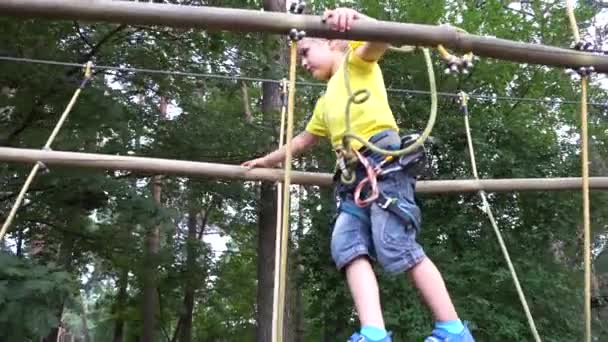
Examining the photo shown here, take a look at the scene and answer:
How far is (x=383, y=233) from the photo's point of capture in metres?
1.81

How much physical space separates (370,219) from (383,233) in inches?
3.4

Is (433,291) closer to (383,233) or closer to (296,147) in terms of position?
(383,233)

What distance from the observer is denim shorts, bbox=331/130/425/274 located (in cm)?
180

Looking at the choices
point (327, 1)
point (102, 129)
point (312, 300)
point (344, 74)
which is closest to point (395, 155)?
point (344, 74)

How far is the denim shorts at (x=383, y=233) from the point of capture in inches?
70.9

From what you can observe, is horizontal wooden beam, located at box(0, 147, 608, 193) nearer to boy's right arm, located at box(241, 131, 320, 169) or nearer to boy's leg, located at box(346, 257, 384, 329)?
boy's right arm, located at box(241, 131, 320, 169)

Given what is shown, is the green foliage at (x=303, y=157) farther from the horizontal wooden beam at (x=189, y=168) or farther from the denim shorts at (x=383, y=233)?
the denim shorts at (x=383, y=233)

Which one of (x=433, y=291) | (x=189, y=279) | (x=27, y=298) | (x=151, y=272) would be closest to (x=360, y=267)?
(x=433, y=291)

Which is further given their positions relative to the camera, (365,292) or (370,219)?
(370,219)

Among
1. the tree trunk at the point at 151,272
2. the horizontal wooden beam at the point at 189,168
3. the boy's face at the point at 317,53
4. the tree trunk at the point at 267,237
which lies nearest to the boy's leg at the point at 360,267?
the boy's face at the point at 317,53

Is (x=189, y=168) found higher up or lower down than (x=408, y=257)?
higher up

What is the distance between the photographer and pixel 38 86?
17.6 ft

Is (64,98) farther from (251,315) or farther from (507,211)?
(251,315)

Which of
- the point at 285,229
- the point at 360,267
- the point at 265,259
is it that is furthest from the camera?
the point at 265,259
